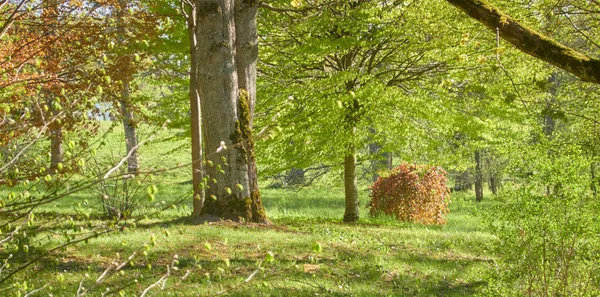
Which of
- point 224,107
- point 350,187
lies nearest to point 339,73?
point 224,107

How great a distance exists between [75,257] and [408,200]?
1059 cm

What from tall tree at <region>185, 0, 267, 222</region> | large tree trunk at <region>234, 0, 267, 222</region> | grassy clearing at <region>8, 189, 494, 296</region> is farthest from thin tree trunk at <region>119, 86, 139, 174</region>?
large tree trunk at <region>234, 0, 267, 222</region>

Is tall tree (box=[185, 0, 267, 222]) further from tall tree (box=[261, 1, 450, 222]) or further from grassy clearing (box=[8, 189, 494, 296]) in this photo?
tall tree (box=[261, 1, 450, 222])

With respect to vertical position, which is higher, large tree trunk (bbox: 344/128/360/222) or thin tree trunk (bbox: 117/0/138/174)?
thin tree trunk (bbox: 117/0/138/174)

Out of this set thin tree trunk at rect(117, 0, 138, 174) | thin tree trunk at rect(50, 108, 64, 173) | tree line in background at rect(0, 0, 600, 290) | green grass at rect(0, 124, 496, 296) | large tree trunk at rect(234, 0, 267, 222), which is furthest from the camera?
thin tree trunk at rect(117, 0, 138, 174)

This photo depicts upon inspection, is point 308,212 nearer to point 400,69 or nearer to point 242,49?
point 400,69

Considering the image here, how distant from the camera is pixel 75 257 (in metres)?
6.96

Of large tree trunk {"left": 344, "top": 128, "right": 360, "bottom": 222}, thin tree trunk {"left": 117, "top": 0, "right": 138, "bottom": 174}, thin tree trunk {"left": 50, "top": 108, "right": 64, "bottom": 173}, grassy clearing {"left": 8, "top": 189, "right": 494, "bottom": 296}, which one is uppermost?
thin tree trunk {"left": 117, "top": 0, "right": 138, "bottom": 174}

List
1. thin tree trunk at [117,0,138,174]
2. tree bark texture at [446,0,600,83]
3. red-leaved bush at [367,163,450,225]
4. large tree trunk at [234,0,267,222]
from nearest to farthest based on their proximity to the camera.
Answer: tree bark texture at [446,0,600,83], large tree trunk at [234,0,267,222], thin tree trunk at [117,0,138,174], red-leaved bush at [367,163,450,225]

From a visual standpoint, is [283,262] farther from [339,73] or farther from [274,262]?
[339,73]

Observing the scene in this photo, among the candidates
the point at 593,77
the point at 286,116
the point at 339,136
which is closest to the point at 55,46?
the point at 286,116

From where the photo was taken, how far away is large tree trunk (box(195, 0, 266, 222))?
8.48m

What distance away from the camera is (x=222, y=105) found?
8.62 metres

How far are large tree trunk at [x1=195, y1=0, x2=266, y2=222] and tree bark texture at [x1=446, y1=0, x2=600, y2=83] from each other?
513cm
